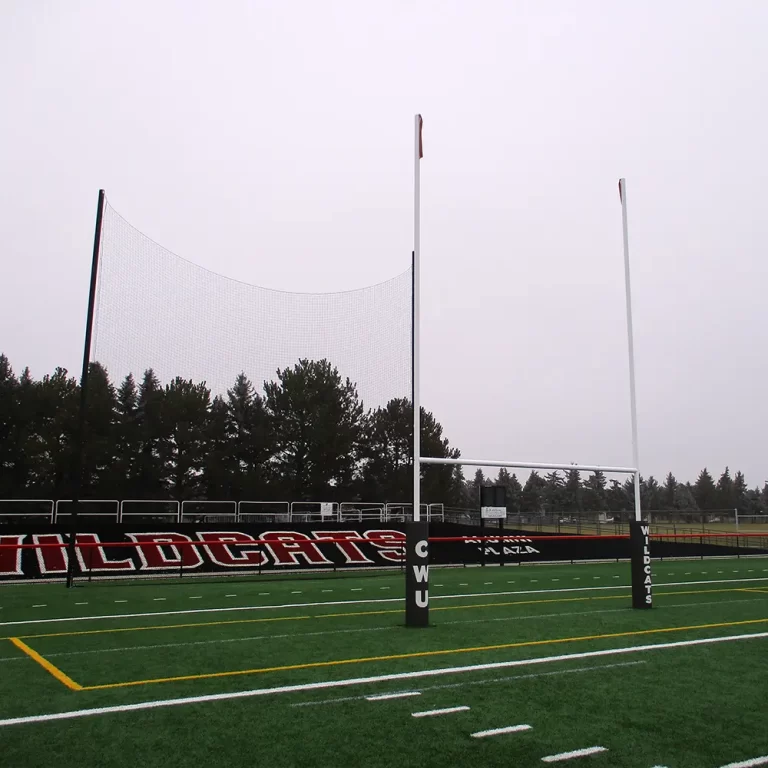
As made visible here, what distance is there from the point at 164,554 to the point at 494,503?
9.37 meters

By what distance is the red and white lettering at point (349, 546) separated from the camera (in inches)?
667

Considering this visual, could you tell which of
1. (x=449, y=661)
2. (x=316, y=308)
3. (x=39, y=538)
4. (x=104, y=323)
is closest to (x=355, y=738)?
(x=449, y=661)

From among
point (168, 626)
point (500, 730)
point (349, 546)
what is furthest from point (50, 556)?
point (500, 730)

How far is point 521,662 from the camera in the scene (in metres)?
6.23

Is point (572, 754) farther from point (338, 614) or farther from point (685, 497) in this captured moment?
point (685, 497)

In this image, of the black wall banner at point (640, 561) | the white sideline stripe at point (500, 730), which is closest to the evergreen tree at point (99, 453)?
the black wall banner at point (640, 561)

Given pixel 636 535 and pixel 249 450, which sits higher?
pixel 249 450

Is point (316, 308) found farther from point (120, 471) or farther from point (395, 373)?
point (120, 471)

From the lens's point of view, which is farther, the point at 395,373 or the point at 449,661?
the point at 395,373

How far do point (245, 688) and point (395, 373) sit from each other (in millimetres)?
13737

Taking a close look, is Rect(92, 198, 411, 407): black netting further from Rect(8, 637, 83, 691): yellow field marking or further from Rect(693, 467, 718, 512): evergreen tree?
Rect(693, 467, 718, 512): evergreen tree

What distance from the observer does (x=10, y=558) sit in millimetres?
13867

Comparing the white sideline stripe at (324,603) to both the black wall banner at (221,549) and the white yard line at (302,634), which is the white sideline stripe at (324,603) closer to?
the black wall banner at (221,549)

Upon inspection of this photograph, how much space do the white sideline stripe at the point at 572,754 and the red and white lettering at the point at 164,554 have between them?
12.1 m
